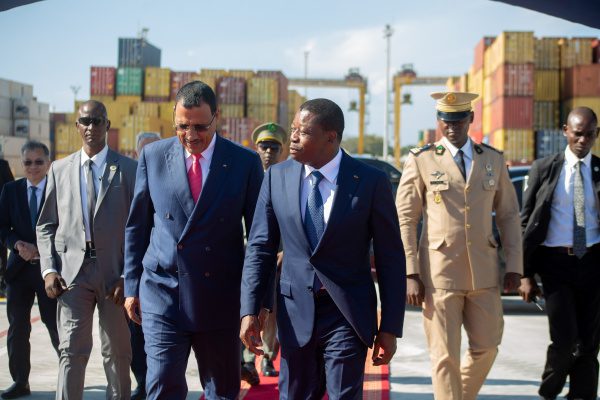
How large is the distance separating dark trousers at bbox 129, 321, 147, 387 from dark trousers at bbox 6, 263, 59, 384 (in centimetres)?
68

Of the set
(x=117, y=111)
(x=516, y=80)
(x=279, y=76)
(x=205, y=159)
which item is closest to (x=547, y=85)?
(x=516, y=80)

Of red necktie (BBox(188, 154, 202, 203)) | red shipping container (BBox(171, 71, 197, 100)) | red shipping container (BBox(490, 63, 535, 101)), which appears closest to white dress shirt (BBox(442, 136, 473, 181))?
red necktie (BBox(188, 154, 202, 203))

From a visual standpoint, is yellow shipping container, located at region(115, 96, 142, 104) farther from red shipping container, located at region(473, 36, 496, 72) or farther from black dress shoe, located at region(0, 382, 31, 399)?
black dress shoe, located at region(0, 382, 31, 399)

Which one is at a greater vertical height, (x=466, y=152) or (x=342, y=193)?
(x=466, y=152)

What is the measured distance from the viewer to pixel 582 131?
6031 mm

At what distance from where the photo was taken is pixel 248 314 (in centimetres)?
390

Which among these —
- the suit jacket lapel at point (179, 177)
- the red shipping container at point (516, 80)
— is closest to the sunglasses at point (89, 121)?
the suit jacket lapel at point (179, 177)

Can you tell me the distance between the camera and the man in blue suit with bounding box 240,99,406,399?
3812 millimetres

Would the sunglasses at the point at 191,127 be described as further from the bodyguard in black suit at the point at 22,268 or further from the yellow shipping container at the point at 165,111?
the yellow shipping container at the point at 165,111

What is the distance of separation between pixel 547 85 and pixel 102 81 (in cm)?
2220

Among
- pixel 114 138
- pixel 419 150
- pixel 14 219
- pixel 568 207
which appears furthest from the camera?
pixel 114 138

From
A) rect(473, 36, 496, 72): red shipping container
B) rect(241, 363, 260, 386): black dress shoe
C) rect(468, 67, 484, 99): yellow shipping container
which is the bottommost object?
rect(241, 363, 260, 386): black dress shoe

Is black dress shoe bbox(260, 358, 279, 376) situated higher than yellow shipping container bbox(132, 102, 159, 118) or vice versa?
yellow shipping container bbox(132, 102, 159, 118)

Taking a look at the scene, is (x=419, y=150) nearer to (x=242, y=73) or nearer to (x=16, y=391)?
(x=16, y=391)
